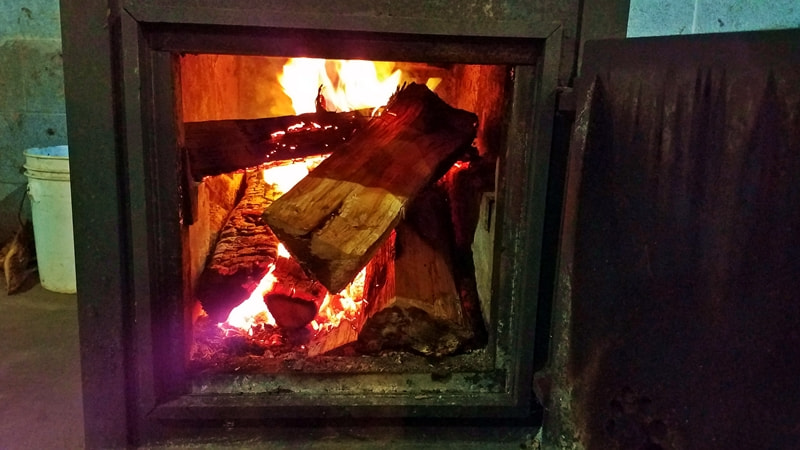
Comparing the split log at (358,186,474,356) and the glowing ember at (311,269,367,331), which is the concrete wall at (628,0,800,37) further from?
the glowing ember at (311,269,367,331)

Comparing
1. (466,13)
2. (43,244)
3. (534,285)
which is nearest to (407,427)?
(534,285)

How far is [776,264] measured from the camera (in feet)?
2.18

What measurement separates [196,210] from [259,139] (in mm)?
292

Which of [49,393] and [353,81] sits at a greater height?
[353,81]

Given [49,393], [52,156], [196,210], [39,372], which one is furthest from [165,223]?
[52,156]

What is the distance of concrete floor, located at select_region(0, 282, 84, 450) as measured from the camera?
1.27 metres

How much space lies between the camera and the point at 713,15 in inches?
39.0

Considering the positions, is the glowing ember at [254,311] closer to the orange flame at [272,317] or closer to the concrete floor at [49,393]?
the orange flame at [272,317]

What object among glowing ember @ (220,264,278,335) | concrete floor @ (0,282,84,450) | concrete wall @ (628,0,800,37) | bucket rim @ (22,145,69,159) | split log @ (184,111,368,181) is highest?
concrete wall @ (628,0,800,37)

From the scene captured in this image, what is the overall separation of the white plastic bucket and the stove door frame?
3.69 feet

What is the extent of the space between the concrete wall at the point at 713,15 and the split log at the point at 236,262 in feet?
3.08

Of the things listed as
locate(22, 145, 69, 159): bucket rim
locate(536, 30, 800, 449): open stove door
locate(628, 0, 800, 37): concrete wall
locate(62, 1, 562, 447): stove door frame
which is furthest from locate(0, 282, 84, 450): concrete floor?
locate(628, 0, 800, 37): concrete wall

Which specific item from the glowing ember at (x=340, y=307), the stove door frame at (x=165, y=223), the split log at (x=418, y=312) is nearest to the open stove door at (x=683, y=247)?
the stove door frame at (x=165, y=223)

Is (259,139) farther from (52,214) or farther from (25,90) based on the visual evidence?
(25,90)
